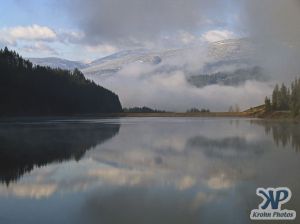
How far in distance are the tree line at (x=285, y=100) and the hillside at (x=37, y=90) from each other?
67965 mm

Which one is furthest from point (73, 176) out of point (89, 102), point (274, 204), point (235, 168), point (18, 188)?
point (89, 102)

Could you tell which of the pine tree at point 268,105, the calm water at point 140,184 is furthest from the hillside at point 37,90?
the calm water at point 140,184

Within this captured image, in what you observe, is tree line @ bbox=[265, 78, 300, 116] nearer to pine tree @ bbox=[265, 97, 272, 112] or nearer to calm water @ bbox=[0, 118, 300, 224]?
pine tree @ bbox=[265, 97, 272, 112]

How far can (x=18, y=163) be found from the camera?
25891 millimetres

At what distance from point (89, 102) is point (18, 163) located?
172 m

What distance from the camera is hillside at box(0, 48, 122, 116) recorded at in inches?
4894

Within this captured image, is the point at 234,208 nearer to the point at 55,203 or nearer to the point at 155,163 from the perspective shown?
the point at 55,203

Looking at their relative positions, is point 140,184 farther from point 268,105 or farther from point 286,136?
point 268,105

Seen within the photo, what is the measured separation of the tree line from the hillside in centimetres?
6797

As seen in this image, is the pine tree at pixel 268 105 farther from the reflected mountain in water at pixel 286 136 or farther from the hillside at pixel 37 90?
the reflected mountain in water at pixel 286 136

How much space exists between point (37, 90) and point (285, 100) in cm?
7372

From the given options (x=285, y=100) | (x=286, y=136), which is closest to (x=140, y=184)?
(x=286, y=136)

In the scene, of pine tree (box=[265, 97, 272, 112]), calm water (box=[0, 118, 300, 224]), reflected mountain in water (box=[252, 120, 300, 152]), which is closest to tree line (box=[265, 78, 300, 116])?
pine tree (box=[265, 97, 272, 112])

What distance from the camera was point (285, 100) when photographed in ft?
466
